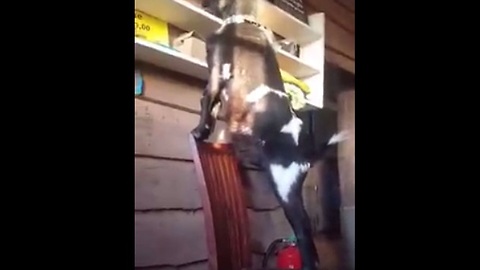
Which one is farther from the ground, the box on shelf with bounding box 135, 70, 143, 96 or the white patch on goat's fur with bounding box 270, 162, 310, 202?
the box on shelf with bounding box 135, 70, 143, 96

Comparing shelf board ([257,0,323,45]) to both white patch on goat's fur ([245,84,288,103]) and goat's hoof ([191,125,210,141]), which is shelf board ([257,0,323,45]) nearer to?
white patch on goat's fur ([245,84,288,103])

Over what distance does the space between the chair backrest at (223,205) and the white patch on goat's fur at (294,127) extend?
177 mm

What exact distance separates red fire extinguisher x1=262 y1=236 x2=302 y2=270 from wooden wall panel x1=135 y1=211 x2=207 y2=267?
203 millimetres

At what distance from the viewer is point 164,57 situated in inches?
50.2

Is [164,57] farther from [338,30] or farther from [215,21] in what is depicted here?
[338,30]

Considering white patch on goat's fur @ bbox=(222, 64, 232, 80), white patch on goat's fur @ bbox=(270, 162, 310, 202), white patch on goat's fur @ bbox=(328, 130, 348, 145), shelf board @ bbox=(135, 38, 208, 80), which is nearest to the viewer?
shelf board @ bbox=(135, 38, 208, 80)

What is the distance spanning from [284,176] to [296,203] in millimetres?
71

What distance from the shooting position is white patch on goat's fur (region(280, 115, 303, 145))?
1.53 meters

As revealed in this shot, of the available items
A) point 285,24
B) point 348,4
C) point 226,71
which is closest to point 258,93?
point 226,71

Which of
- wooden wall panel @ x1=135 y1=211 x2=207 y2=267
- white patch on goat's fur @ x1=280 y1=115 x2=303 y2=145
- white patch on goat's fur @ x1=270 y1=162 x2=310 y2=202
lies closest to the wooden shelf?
white patch on goat's fur @ x1=280 y1=115 x2=303 y2=145

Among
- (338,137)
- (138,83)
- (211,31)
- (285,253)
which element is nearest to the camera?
(138,83)
